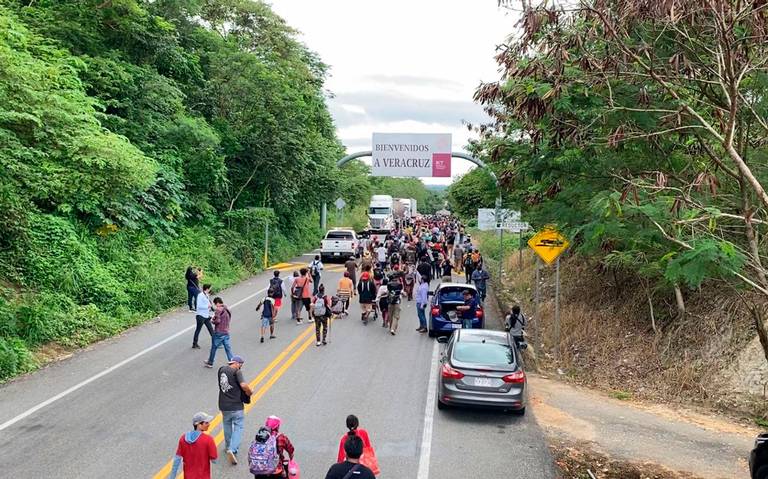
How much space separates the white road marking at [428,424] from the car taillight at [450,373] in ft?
2.32

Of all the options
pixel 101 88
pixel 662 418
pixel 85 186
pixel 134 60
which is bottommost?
pixel 662 418

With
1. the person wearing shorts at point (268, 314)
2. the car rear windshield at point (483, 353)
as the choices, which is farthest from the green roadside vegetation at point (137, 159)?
the car rear windshield at point (483, 353)

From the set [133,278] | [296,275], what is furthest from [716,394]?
[133,278]

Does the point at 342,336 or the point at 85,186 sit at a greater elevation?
the point at 85,186

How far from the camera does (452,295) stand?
15.7 meters

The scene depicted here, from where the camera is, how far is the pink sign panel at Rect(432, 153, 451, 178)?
33.0 metres

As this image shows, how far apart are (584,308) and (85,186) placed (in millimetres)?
13559

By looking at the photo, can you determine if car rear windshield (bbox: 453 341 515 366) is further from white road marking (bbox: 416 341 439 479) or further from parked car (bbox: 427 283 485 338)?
parked car (bbox: 427 283 485 338)

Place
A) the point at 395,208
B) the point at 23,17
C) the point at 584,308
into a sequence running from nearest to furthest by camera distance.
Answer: the point at 584,308 < the point at 23,17 < the point at 395,208

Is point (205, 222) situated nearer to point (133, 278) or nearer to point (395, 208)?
point (133, 278)

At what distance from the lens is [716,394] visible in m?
12.0

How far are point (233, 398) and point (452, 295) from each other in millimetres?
8316

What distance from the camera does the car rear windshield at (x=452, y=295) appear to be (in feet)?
51.2

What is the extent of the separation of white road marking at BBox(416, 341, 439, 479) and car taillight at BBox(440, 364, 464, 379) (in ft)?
2.32
